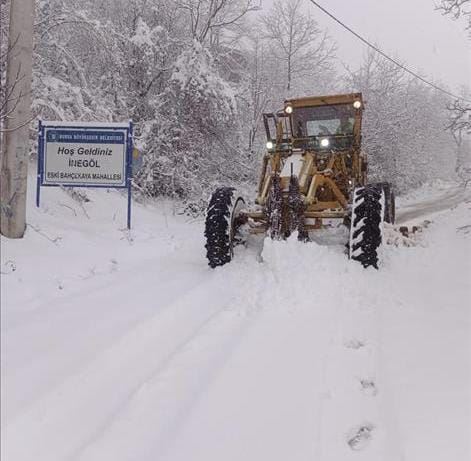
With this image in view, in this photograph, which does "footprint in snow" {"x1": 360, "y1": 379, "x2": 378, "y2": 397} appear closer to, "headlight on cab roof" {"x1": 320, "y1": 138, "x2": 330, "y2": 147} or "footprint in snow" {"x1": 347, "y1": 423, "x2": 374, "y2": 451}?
"footprint in snow" {"x1": 347, "y1": 423, "x2": 374, "y2": 451}

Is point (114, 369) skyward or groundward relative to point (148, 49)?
groundward

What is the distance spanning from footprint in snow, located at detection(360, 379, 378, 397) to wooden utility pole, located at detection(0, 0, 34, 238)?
4133mm

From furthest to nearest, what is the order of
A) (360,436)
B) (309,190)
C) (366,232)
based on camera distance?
(309,190) < (366,232) < (360,436)

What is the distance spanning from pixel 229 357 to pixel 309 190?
3.70m

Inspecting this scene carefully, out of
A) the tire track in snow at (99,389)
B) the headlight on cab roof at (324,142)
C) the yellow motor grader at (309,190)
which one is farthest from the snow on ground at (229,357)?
the headlight on cab roof at (324,142)

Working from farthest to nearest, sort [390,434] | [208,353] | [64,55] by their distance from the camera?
[64,55], [208,353], [390,434]

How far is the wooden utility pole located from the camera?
556 centimetres

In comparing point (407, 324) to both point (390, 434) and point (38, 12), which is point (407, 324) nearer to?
point (390, 434)

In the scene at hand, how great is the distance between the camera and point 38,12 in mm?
10281

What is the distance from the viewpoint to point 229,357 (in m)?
3.67

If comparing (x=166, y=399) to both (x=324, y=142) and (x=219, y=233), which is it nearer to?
(x=219, y=233)

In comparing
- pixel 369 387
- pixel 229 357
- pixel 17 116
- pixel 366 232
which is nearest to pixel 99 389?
pixel 229 357

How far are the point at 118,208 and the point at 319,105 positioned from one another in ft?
15.5

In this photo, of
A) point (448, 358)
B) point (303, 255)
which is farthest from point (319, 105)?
point (448, 358)
